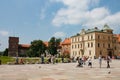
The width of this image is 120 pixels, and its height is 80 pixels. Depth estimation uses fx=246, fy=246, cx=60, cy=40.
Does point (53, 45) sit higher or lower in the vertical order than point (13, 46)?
lower

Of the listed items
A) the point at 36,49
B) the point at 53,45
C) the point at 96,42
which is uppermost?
the point at 53,45

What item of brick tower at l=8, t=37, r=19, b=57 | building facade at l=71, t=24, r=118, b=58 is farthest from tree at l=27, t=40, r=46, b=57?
brick tower at l=8, t=37, r=19, b=57

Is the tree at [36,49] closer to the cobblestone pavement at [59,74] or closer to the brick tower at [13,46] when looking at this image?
the brick tower at [13,46]

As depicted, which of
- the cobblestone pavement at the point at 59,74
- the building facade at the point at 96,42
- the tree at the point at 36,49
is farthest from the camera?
the tree at the point at 36,49

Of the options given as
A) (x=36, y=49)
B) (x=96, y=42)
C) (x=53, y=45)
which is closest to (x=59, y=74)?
(x=96, y=42)

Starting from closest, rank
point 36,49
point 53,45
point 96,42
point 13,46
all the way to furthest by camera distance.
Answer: point 96,42 → point 53,45 → point 36,49 → point 13,46

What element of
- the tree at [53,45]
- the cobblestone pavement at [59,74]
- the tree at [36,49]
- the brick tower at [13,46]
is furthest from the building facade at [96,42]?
the cobblestone pavement at [59,74]

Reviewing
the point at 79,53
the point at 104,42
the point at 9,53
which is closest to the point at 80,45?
the point at 79,53

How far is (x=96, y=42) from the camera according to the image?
10150cm

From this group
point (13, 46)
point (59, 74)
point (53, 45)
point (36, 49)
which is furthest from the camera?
point (13, 46)

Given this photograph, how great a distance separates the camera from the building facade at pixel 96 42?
102 m

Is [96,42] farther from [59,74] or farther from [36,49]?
[59,74]

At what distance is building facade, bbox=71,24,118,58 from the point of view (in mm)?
101781

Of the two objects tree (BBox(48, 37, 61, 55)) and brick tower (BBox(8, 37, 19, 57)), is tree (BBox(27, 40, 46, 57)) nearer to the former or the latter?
tree (BBox(48, 37, 61, 55))
